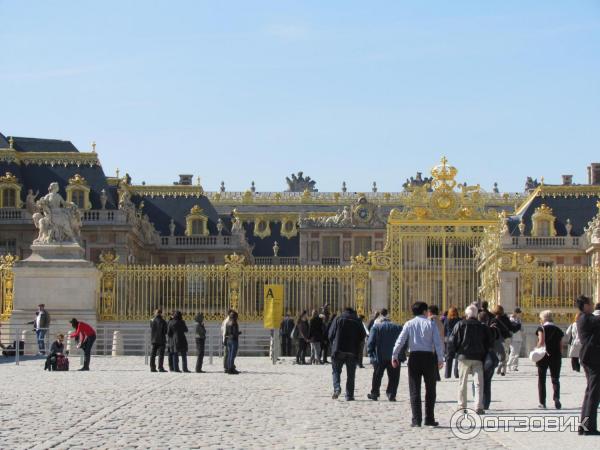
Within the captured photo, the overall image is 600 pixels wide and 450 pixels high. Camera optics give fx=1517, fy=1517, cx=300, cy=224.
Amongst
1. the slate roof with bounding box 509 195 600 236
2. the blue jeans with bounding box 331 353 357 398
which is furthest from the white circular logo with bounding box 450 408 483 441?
the slate roof with bounding box 509 195 600 236

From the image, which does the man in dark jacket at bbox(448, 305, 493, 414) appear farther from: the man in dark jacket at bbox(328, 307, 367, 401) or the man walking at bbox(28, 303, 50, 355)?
the man walking at bbox(28, 303, 50, 355)

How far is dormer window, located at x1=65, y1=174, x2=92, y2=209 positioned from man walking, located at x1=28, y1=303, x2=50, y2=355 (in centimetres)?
2537

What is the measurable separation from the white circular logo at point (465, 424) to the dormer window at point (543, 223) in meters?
45.5

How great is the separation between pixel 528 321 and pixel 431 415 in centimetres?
1897

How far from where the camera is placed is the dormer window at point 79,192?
190 ft

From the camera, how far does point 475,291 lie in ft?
129

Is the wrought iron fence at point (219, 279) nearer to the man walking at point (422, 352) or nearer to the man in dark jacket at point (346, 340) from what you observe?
the man in dark jacket at point (346, 340)

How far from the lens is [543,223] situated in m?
62.9

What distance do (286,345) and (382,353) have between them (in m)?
17.4

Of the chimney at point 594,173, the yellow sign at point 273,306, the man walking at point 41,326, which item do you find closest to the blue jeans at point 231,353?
the yellow sign at point 273,306

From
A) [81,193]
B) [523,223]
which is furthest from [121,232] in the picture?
[523,223]

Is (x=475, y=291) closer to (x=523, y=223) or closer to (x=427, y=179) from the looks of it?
(x=523, y=223)

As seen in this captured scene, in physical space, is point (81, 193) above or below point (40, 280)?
above

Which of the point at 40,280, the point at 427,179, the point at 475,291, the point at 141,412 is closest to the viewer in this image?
the point at 141,412
